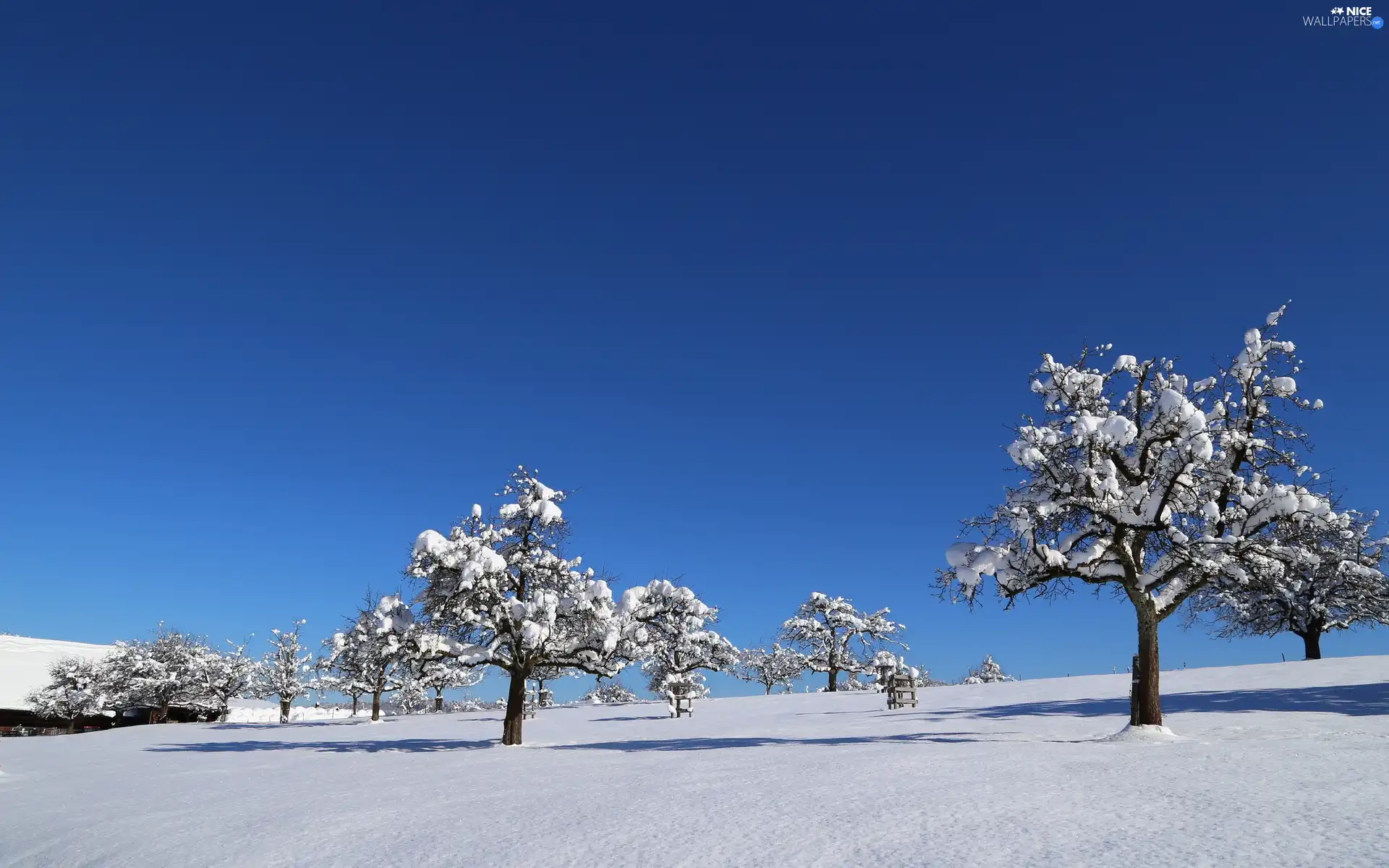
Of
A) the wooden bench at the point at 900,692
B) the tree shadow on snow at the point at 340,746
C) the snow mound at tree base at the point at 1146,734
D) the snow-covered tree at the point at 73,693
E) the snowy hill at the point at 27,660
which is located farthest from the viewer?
the snowy hill at the point at 27,660

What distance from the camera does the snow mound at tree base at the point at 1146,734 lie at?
61.2ft

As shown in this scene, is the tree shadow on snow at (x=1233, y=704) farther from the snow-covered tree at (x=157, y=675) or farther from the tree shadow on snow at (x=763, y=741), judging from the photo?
the snow-covered tree at (x=157, y=675)

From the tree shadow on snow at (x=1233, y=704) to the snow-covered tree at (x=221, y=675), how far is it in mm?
69416

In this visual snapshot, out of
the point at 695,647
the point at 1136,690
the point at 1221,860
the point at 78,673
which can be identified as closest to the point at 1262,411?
the point at 1136,690

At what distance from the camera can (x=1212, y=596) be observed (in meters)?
49.1

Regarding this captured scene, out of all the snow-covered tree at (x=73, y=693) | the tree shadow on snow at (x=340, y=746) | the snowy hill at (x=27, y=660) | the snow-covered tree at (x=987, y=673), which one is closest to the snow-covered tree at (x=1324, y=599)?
the tree shadow on snow at (x=340, y=746)

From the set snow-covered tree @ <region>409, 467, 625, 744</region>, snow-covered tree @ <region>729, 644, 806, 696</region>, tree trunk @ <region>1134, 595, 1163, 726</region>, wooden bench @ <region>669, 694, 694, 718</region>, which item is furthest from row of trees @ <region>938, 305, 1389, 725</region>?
snow-covered tree @ <region>729, 644, 806, 696</region>

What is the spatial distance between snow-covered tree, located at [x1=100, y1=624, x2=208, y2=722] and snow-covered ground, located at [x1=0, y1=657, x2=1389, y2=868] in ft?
157

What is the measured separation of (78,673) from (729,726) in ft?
234

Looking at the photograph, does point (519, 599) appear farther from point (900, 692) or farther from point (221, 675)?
point (221, 675)

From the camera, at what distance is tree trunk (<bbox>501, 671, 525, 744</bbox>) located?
1182 inches

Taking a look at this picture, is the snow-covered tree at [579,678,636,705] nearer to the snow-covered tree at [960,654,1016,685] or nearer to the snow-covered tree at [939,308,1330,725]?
the snow-covered tree at [960,654,1016,685]

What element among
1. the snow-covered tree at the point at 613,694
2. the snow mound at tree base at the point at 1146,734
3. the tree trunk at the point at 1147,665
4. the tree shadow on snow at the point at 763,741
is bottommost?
the snow-covered tree at the point at 613,694

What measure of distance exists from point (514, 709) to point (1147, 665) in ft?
73.7
